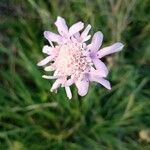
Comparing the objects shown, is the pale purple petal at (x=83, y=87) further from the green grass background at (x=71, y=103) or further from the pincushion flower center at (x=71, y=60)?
the green grass background at (x=71, y=103)

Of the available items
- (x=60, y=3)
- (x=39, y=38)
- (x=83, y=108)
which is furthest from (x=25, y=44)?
(x=83, y=108)

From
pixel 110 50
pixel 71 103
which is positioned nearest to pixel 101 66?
pixel 110 50

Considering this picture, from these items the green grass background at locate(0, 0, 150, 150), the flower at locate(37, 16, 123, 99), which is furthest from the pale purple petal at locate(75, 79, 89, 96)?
the green grass background at locate(0, 0, 150, 150)

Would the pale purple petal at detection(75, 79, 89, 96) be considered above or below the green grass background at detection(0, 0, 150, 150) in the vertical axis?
below

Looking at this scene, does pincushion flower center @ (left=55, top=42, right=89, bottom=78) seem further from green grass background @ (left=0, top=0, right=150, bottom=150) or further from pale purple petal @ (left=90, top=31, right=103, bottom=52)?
green grass background @ (left=0, top=0, right=150, bottom=150)

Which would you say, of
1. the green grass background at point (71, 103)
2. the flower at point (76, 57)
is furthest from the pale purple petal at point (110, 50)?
the green grass background at point (71, 103)

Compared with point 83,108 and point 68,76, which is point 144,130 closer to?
point 83,108
